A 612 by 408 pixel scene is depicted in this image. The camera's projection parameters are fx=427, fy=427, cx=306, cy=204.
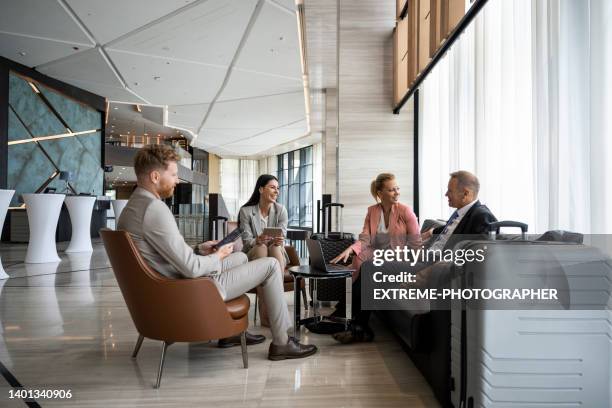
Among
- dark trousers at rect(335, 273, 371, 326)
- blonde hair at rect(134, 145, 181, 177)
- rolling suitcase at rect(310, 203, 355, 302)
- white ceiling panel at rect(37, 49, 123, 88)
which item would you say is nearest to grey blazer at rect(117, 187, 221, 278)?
blonde hair at rect(134, 145, 181, 177)

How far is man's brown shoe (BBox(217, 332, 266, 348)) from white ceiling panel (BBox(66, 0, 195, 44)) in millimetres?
5289

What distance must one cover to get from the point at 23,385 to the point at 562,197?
9.92 ft

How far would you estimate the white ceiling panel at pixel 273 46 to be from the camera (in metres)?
6.86

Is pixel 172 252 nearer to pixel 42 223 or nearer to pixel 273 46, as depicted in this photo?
pixel 42 223

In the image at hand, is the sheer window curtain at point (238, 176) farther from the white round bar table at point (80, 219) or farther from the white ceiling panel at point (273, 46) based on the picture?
the white round bar table at point (80, 219)

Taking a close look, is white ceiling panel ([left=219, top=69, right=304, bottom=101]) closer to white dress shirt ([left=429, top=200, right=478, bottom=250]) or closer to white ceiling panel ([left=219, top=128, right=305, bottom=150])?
white ceiling panel ([left=219, top=128, right=305, bottom=150])

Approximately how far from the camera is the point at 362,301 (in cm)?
308

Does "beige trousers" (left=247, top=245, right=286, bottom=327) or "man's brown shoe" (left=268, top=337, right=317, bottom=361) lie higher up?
"beige trousers" (left=247, top=245, right=286, bottom=327)

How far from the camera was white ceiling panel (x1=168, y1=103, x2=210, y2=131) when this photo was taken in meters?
12.7

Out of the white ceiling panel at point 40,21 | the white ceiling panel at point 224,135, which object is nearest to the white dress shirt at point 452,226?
the white ceiling panel at point 40,21

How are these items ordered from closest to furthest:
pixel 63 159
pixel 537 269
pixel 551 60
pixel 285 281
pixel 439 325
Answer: pixel 537 269, pixel 439 325, pixel 551 60, pixel 285 281, pixel 63 159

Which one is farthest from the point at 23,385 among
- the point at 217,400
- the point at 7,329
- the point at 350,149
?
the point at 350,149

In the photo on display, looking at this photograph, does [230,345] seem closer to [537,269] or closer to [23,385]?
[23,385]

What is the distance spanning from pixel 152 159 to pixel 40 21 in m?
6.58
